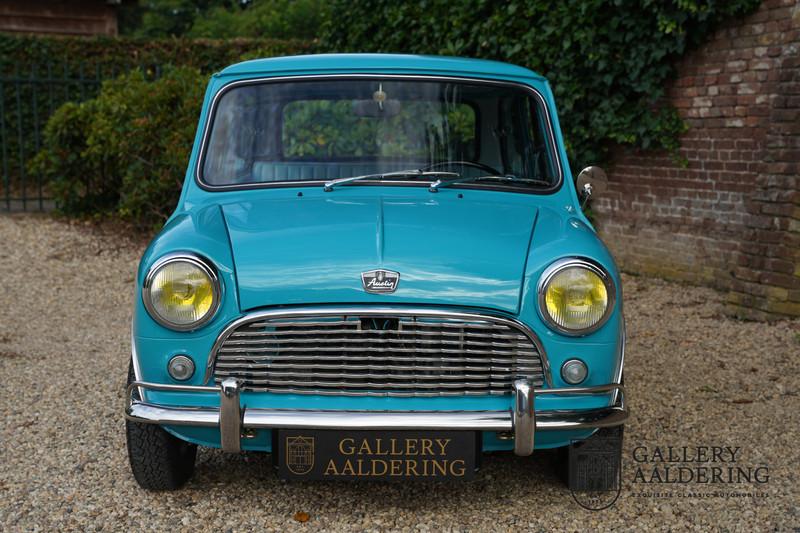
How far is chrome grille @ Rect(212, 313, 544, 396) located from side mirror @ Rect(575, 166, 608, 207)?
1.26m

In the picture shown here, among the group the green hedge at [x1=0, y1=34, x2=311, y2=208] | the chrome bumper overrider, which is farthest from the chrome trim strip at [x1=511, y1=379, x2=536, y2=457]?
the green hedge at [x1=0, y1=34, x2=311, y2=208]

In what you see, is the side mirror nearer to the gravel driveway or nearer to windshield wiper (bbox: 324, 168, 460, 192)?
windshield wiper (bbox: 324, 168, 460, 192)

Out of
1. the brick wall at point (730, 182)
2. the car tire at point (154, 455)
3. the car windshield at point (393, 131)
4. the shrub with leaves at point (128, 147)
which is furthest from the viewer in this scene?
the shrub with leaves at point (128, 147)

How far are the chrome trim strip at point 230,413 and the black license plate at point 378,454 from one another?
14 cm

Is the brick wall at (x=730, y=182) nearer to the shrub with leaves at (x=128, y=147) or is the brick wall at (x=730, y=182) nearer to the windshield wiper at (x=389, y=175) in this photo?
the windshield wiper at (x=389, y=175)

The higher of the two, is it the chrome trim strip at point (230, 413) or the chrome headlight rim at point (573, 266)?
the chrome headlight rim at point (573, 266)

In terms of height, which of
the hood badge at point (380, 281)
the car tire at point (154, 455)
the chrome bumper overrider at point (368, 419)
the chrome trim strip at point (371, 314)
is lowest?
the car tire at point (154, 455)

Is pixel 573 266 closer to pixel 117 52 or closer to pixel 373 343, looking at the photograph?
pixel 373 343

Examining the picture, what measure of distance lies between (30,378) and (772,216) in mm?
4768

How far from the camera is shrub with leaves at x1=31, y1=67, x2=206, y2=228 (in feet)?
28.5

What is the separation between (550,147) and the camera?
3885 mm

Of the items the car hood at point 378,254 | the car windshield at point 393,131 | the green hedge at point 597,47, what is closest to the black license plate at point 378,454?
the car hood at point 378,254

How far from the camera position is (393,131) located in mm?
4145

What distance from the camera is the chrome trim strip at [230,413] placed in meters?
2.84
